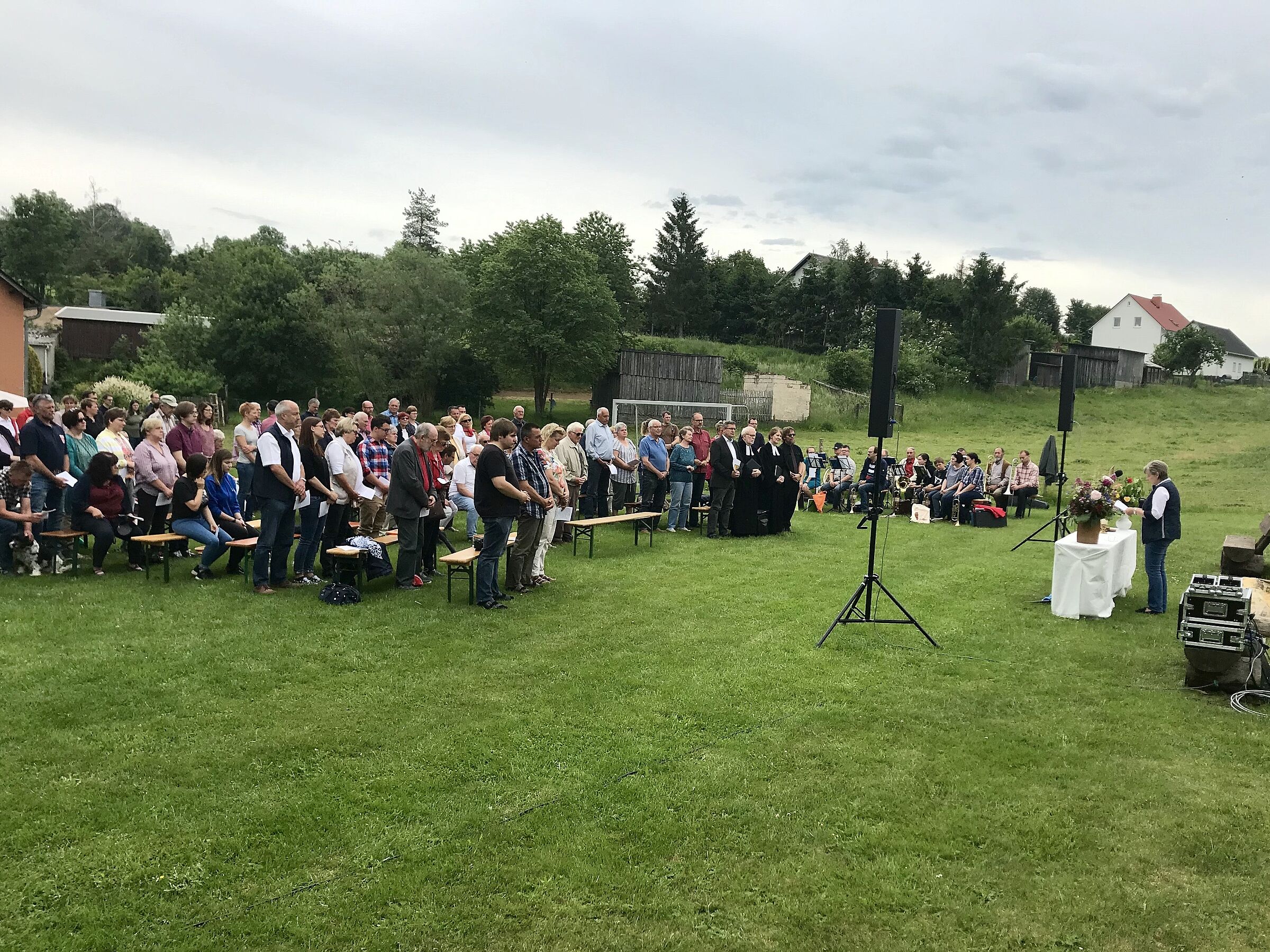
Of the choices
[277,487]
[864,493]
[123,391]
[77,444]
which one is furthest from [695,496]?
[123,391]

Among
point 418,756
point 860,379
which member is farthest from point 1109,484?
point 860,379

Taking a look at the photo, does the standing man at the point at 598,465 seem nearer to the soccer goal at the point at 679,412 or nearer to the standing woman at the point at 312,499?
the standing woman at the point at 312,499

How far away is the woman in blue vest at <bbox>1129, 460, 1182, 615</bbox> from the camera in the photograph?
8703 millimetres

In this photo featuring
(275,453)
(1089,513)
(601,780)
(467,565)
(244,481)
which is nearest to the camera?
(601,780)

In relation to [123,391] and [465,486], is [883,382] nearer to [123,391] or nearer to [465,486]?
[465,486]

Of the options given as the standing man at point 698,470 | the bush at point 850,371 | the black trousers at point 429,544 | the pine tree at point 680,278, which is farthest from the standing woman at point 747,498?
the pine tree at point 680,278

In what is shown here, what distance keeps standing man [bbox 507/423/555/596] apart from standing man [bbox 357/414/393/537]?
1.64 m

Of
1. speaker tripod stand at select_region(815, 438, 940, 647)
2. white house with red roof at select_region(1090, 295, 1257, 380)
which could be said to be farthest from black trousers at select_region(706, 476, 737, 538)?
white house with red roof at select_region(1090, 295, 1257, 380)

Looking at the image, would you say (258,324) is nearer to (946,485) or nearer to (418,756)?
(946,485)

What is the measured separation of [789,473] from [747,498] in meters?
0.92

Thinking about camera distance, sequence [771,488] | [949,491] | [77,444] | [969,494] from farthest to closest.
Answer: [949,491], [969,494], [771,488], [77,444]

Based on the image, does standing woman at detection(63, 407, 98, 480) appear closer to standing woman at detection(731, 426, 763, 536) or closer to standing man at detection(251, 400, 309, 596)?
standing man at detection(251, 400, 309, 596)

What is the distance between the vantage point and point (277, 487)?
8453 mm

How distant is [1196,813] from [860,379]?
37.7 meters
